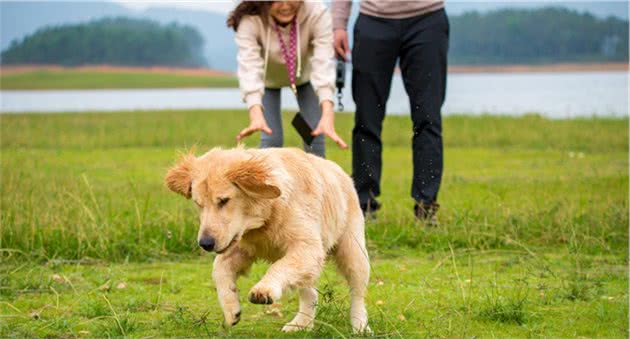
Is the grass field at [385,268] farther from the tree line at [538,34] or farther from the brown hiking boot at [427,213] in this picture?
the tree line at [538,34]

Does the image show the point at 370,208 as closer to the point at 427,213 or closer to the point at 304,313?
the point at 427,213

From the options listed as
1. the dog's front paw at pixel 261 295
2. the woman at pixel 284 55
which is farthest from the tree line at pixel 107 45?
the dog's front paw at pixel 261 295

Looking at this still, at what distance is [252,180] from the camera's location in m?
4.77

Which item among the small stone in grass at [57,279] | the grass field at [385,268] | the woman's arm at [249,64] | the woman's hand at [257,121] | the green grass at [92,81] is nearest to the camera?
the grass field at [385,268]

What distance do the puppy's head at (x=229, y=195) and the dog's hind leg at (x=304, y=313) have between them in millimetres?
897

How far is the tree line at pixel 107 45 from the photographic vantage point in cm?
10112

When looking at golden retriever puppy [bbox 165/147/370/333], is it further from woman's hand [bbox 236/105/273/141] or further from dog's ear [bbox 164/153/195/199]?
woman's hand [bbox 236/105/273/141]

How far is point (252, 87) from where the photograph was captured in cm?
748

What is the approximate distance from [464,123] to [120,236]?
17.4 metres

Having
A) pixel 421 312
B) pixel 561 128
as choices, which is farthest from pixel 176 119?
pixel 421 312

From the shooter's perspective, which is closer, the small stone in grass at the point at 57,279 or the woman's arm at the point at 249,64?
the small stone in grass at the point at 57,279

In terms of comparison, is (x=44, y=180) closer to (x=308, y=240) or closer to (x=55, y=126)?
(x=308, y=240)

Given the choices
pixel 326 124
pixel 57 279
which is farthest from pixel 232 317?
pixel 57 279

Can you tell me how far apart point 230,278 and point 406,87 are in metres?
4.34
